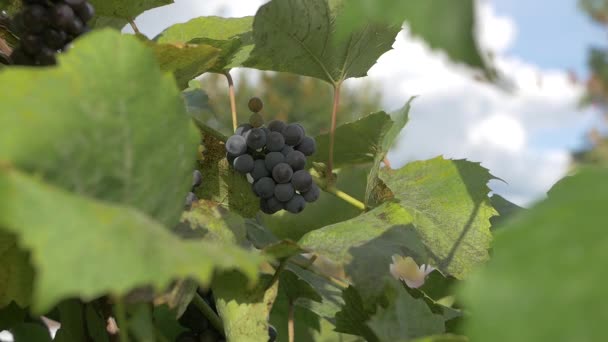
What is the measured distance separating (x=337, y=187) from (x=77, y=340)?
348 millimetres

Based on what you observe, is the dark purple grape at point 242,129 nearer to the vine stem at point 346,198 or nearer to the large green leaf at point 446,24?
the vine stem at point 346,198

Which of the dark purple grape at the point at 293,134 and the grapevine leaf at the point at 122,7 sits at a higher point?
the grapevine leaf at the point at 122,7

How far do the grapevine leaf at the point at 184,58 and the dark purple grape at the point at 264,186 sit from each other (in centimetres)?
14

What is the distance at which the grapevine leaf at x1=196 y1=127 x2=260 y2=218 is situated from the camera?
2.32 feet

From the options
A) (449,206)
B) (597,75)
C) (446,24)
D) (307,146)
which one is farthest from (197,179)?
(597,75)

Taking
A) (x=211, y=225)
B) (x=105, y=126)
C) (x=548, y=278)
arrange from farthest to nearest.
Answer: (x=211, y=225), (x=105, y=126), (x=548, y=278)

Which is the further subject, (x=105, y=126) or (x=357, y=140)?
(x=357, y=140)

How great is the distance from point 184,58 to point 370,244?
21 cm

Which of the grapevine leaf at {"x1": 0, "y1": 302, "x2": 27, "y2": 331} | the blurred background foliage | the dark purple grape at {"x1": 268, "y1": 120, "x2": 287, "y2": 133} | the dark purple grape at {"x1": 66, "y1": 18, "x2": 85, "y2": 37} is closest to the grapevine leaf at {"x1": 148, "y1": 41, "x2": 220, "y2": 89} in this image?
the dark purple grape at {"x1": 66, "y1": 18, "x2": 85, "y2": 37}

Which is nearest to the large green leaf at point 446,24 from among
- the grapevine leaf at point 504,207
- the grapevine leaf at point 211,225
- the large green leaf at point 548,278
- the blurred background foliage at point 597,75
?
the large green leaf at point 548,278

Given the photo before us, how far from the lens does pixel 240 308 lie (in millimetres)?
593

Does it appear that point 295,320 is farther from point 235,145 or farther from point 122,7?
point 122,7

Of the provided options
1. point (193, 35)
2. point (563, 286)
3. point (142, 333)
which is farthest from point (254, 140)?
point (563, 286)

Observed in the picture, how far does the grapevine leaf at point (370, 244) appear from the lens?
0.56 m
